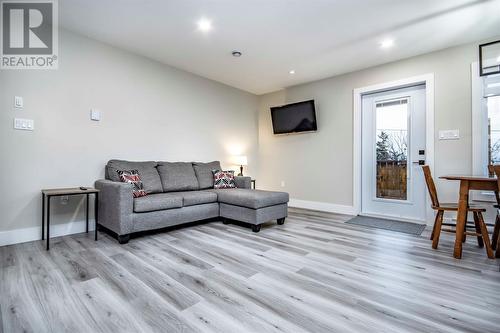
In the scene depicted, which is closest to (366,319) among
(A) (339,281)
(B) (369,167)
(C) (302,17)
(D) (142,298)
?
(A) (339,281)

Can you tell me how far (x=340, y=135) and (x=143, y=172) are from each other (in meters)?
3.30

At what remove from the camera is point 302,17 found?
2.72m

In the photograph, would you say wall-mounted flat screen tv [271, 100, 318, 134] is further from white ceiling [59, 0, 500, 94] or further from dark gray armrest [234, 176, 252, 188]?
dark gray armrest [234, 176, 252, 188]

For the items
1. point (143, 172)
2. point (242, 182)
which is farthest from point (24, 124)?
point (242, 182)

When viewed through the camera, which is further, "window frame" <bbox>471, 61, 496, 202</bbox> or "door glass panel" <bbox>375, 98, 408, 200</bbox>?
"door glass panel" <bbox>375, 98, 408, 200</bbox>

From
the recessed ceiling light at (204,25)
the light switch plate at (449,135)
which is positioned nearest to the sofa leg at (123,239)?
the recessed ceiling light at (204,25)

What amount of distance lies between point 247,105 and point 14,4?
3820 mm

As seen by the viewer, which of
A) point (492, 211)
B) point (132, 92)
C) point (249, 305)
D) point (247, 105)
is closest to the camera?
point (249, 305)

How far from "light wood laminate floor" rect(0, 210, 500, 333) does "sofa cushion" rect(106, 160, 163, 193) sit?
2.56ft

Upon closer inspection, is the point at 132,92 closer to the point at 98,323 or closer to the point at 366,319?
the point at 98,323

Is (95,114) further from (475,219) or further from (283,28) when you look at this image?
(475,219)

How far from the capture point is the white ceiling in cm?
253

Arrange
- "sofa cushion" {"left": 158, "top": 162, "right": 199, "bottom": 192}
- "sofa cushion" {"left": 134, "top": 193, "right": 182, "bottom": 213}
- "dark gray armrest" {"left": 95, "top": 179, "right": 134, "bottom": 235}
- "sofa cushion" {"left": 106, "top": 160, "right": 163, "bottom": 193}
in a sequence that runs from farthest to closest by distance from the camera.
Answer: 1. "sofa cushion" {"left": 158, "top": 162, "right": 199, "bottom": 192}
2. "sofa cushion" {"left": 106, "top": 160, "right": 163, "bottom": 193}
3. "sofa cushion" {"left": 134, "top": 193, "right": 182, "bottom": 213}
4. "dark gray armrest" {"left": 95, "top": 179, "right": 134, "bottom": 235}

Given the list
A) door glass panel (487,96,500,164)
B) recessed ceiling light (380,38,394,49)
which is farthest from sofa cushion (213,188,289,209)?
door glass panel (487,96,500,164)
